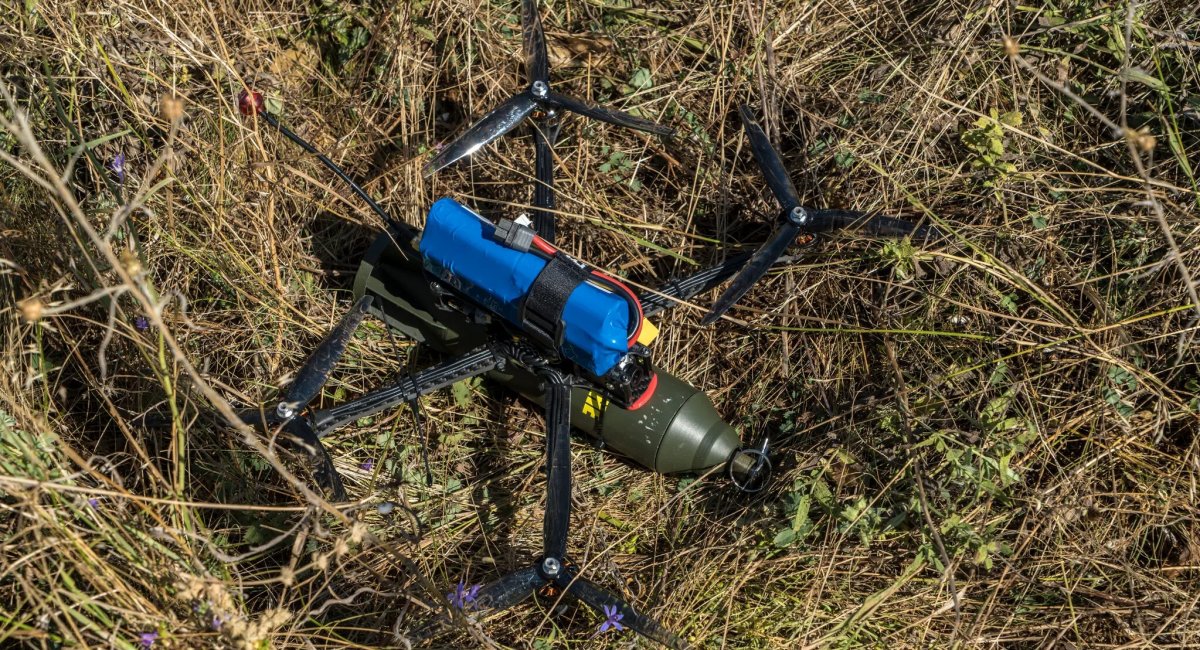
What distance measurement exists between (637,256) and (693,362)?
511 millimetres

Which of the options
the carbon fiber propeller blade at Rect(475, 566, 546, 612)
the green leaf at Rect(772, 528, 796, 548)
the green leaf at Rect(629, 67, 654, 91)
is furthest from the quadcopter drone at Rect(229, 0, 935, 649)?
the green leaf at Rect(629, 67, 654, 91)

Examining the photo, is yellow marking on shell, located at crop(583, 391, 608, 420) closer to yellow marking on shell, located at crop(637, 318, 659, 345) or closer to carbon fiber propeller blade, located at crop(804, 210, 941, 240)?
yellow marking on shell, located at crop(637, 318, 659, 345)

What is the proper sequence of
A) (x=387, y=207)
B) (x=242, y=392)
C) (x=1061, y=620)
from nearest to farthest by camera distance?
(x=1061, y=620)
(x=242, y=392)
(x=387, y=207)

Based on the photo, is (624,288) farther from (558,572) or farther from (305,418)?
(305,418)

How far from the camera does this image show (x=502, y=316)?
10.6 feet

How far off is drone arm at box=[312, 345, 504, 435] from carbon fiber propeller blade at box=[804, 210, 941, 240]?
1.27 meters

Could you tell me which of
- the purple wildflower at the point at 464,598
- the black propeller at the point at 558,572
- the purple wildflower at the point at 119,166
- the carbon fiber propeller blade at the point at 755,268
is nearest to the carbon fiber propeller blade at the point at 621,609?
the black propeller at the point at 558,572

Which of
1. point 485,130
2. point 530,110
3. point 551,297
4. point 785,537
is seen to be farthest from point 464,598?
point 530,110

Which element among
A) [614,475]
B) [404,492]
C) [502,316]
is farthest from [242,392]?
[614,475]

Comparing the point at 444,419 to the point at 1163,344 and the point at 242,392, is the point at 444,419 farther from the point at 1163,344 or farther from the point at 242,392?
the point at 1163,344

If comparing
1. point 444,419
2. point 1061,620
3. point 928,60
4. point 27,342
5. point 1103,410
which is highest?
point 928,60

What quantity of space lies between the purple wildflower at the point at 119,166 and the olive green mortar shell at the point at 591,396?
3.12ft

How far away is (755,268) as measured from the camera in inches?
134

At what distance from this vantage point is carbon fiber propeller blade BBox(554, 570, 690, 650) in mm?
3094
